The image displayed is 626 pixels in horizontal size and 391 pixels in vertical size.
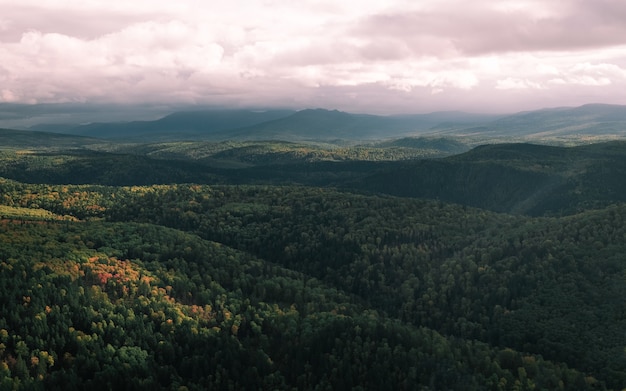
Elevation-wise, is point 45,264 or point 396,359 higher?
point 45,264

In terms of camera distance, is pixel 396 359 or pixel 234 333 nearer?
pixel 396 359

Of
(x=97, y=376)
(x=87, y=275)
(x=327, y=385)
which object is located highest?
(x=87, y=275)

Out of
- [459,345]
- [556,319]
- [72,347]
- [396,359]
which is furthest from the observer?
[556,319]

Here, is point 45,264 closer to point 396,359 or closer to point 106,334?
point 106,334

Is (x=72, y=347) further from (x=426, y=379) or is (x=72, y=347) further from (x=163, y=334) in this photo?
(x=426, y=379)

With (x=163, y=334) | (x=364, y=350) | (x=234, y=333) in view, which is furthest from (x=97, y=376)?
(x=364, y=350)

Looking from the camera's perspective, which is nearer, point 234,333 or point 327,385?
point 327,385

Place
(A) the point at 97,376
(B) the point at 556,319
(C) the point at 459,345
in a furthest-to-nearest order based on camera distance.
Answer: (B) the point at 556,319, (C) the point at 459,345, (A) the point at 97,376

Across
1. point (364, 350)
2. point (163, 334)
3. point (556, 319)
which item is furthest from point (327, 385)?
point (556, 319)

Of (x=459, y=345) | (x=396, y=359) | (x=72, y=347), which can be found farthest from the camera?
(x=459, y=345)
